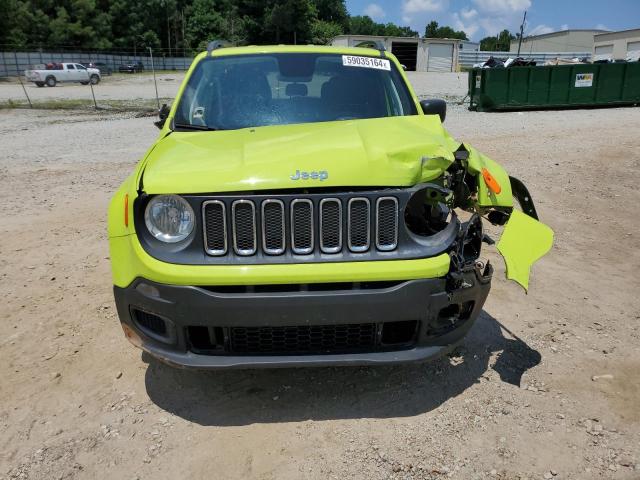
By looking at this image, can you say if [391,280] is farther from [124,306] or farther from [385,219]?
[124,306]

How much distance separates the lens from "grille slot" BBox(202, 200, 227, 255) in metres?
2.56

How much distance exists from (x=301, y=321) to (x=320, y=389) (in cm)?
84

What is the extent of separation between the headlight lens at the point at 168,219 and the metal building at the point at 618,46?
63.4m

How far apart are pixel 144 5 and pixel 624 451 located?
7596 centimetres

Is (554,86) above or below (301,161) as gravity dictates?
below

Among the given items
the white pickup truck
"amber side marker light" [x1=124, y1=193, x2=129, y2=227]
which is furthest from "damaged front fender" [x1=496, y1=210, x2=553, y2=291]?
the white pickup truck

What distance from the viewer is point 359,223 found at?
262 centimetres

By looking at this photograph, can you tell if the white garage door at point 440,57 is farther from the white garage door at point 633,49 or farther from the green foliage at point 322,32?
the white garage door at point 633,49

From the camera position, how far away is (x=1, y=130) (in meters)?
15.7

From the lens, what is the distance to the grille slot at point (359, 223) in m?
2.60

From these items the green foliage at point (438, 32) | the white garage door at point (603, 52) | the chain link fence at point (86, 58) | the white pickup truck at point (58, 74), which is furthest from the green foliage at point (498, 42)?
the white pickup truck at point (58, 74)

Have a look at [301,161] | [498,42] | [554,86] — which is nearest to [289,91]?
[301,161]

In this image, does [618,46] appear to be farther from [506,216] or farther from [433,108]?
[506,216]

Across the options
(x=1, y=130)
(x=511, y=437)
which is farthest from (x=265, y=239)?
(x=1, y=130)
